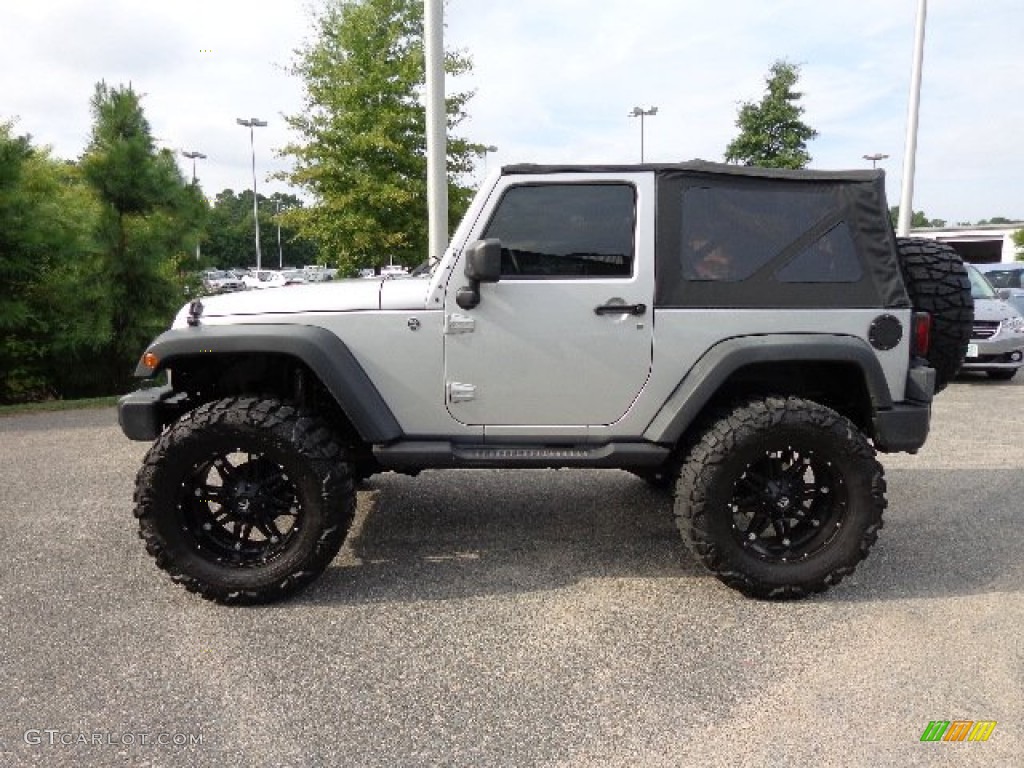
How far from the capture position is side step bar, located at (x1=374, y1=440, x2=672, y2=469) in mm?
3389

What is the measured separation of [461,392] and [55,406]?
6888 mm

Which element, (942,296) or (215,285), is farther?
(215,285)

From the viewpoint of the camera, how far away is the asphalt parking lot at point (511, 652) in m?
2.35

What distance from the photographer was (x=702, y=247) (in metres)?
3.39

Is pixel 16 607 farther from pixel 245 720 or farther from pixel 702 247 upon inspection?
pixel 702 247

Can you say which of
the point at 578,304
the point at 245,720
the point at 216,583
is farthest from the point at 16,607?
the point at 578,304

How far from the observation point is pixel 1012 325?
979cm

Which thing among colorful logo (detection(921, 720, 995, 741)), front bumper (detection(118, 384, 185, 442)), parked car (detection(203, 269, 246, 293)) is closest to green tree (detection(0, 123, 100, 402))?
parked car (detection(203, 269, 246, 293))

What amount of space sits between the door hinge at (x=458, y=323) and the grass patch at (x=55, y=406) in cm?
624

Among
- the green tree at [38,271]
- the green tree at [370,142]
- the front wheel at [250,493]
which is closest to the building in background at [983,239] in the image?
the green tree at [370,142]

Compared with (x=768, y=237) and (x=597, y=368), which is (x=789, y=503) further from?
(x=768, y=237)

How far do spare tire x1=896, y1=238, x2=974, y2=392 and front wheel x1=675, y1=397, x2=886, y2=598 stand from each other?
786 mm

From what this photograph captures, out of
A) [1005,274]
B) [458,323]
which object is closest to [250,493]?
[458,323]

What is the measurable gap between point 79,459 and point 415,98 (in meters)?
7.93
